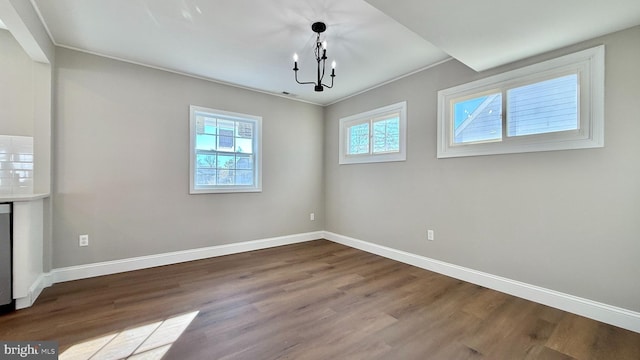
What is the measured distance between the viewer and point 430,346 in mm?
1812

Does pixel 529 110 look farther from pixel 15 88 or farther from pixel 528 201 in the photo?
pixel 15 88

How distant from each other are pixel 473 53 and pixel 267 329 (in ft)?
9.95

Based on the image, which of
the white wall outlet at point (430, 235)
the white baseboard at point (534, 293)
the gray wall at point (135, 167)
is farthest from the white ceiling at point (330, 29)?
the white baseboard at point (534, 293)

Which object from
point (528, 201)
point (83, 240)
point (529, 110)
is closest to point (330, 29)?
point (529, 110)

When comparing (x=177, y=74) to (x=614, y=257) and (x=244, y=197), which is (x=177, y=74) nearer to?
(x=244, y=197)

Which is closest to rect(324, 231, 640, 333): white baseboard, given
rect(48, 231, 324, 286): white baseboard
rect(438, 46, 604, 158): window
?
rect(438, 46, 604, 158): window

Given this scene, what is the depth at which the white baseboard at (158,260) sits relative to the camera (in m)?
2.92

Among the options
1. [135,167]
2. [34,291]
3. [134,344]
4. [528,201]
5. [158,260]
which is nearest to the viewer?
[134,344]

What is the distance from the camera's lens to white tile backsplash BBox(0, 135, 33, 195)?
2536 millimetres

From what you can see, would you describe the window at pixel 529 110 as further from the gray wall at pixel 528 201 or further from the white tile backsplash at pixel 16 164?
the white tile backsplash at pixel 16 164

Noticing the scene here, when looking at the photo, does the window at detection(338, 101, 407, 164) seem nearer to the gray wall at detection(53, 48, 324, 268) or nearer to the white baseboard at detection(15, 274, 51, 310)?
the gray wall at detection(53, 48, 324, 268)

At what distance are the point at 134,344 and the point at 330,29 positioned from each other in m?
3.02

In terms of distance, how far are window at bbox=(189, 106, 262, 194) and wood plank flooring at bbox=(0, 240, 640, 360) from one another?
1329 millimetres

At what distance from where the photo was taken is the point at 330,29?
8.16ft
